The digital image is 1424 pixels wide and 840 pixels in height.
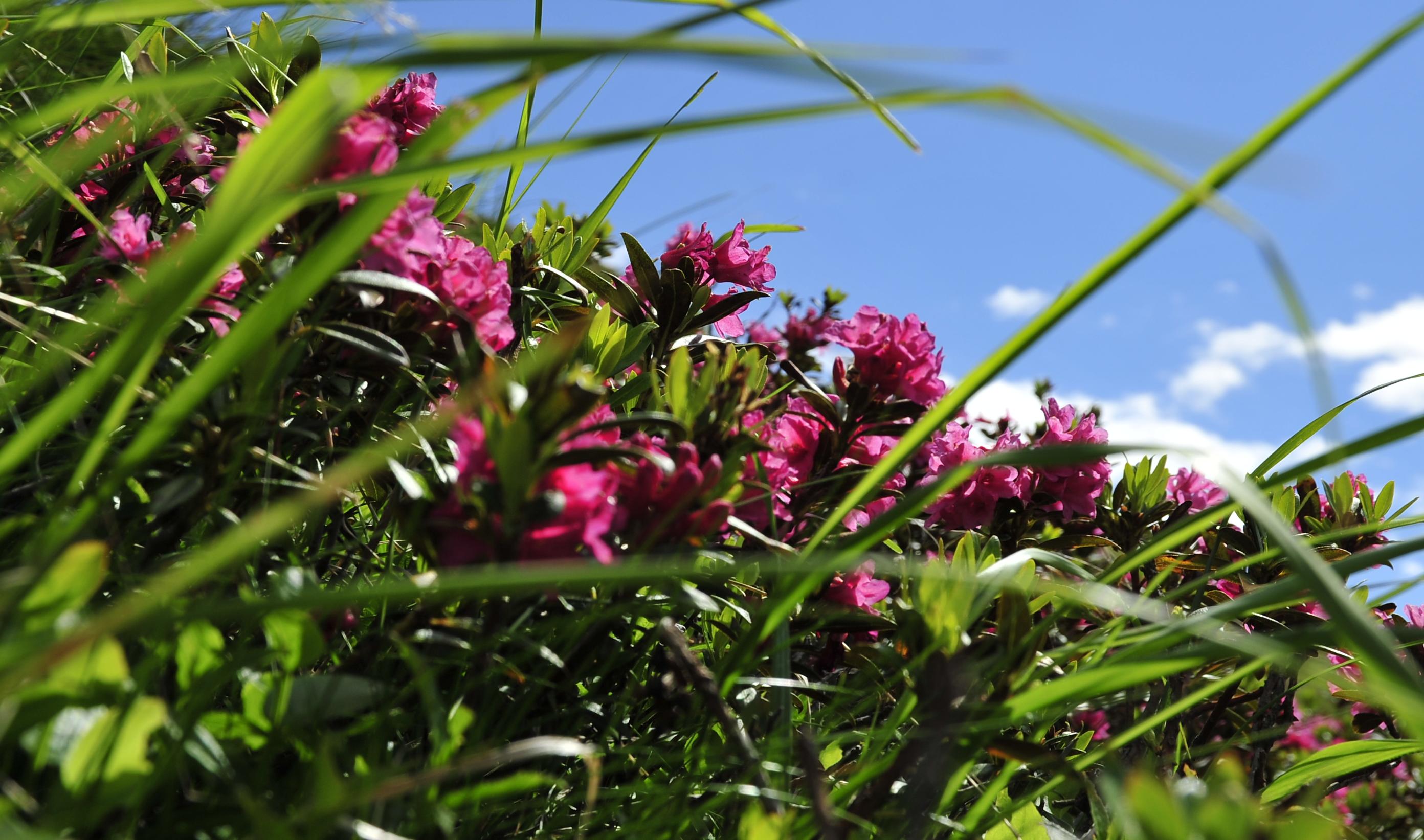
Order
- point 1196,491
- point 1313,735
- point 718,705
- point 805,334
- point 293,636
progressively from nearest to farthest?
1. point 293,636
2. point 718,705
3. point 1196,491
4. point 1313,735
5. point 805,334

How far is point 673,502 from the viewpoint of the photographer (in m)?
0.86

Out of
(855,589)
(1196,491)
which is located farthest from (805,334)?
(855,589)

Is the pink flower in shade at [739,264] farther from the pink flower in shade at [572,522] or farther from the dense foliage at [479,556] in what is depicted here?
the pink flower in shade at [572,522]

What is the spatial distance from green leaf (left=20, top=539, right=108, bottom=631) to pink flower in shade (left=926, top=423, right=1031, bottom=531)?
1.20 meters

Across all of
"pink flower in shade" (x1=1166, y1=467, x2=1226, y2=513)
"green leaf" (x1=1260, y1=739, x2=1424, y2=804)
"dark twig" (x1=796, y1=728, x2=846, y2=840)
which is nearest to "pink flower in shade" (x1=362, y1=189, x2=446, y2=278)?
"dark twig" (x1=796, y1=728, x2=846, y2=840)

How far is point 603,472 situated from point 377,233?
33cm

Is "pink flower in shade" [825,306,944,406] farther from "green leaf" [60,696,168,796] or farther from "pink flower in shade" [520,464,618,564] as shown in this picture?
"green leaf" [60,696,168,796]

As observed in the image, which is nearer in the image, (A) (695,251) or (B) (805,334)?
(A) (695,251)

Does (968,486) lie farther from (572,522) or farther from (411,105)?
(411,105)

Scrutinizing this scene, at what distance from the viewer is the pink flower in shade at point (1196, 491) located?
1.95 m

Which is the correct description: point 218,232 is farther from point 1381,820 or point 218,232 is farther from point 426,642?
point 1381,820

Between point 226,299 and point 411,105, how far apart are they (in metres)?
0.69

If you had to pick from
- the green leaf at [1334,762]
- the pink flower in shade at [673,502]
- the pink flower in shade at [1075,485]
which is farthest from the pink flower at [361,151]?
the green leaf at [1334,762]

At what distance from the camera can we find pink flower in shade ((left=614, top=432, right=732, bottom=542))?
2.80ft
